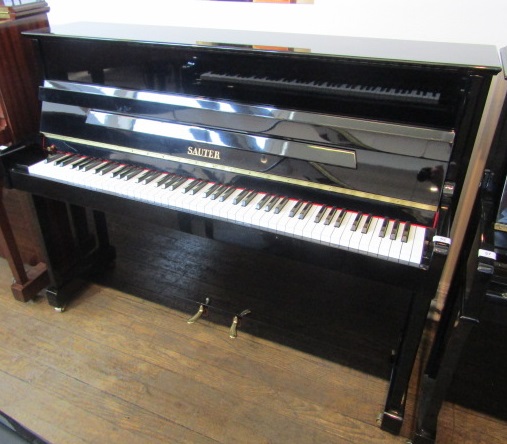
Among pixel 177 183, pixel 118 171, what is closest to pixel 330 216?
pixel 177 183

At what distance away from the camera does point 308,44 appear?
131 cm

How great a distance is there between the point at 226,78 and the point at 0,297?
4.76ft

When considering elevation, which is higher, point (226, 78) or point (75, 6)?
point (75, 6)

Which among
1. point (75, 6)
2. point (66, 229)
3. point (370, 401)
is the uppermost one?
point (75, 6)

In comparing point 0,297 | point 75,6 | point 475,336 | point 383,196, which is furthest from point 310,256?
point 75,6

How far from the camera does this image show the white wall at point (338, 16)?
142 centimetres

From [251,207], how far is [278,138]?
217 millimetres

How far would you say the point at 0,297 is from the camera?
6.33 feet

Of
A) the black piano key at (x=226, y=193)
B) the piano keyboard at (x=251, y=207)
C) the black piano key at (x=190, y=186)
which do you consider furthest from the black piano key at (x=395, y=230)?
the black piano key at (x=190, y=186)

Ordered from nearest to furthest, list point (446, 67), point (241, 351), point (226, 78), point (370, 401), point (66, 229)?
point (446, 67)
point (226, 78)
point (370, 401)
point (241, 351)
point (66, 229)

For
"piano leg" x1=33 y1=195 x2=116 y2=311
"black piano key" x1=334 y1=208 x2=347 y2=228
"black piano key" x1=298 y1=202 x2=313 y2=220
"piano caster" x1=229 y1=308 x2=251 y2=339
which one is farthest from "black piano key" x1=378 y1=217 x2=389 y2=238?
"piano leg" x1=33 y1=195 x2=116 y2=311

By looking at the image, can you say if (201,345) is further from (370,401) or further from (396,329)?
(396,329)

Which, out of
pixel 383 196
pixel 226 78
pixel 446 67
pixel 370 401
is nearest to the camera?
pixel 446 67

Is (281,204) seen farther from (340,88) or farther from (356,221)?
(340,88)
